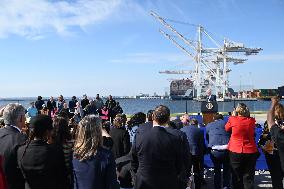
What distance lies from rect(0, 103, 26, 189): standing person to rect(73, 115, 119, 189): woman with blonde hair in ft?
2.19

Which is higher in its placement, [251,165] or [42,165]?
[42,165]

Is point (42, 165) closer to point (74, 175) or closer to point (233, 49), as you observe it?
point (74, 175)

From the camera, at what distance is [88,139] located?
3951mm

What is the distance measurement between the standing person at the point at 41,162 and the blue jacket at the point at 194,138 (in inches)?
156

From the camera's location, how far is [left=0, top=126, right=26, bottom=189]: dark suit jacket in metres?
4.16

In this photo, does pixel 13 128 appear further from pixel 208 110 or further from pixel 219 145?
pixel 208 110

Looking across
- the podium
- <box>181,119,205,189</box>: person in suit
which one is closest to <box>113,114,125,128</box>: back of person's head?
<box>181,119,205,189</box>: person in suit

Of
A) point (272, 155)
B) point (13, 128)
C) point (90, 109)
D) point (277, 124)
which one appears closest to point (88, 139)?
point (13, 128)

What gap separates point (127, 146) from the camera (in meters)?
6.79

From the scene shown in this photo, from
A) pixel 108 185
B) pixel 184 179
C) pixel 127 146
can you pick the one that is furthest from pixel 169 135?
pixel 127 146

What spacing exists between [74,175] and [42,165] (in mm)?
350

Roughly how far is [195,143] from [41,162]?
4.28 metres

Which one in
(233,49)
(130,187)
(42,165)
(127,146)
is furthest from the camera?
(233,49)

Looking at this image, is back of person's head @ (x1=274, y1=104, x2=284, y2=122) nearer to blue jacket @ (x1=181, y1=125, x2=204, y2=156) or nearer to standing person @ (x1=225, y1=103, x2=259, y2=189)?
standing person @ (x1=225, y1=103, x2=259, y2=189)
